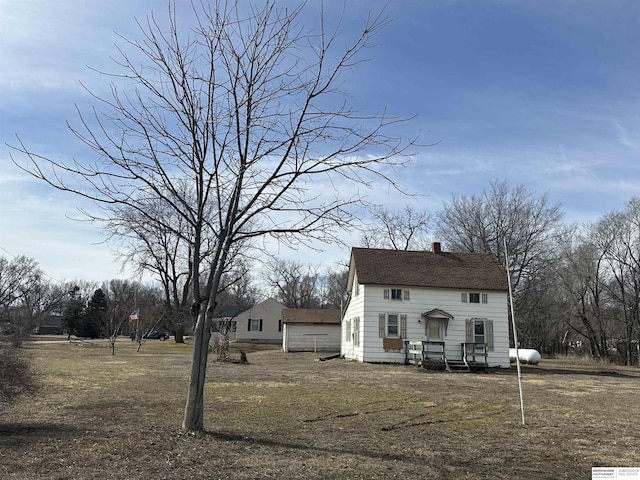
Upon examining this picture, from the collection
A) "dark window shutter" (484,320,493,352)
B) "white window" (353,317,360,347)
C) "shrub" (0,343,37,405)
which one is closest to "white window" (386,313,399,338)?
"white window" (353,317,360,347)

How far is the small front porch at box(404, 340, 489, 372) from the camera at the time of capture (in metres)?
22.7

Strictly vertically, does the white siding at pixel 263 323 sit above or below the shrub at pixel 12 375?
above

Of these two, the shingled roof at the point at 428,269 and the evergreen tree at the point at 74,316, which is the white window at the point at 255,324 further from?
the shingled roof at the point at 428,269

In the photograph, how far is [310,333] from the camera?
40969 millimetres

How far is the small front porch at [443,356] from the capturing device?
22.7 m

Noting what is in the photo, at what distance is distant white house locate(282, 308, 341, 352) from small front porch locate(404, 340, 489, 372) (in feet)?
53.7

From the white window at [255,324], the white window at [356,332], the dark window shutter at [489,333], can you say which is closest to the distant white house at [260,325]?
the white window at [255,324]

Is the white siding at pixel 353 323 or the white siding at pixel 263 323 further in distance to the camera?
the white siding at pixel 263 323

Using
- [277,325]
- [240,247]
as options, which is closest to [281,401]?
[240,247]

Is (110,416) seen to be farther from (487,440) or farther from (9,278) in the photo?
(9,278)

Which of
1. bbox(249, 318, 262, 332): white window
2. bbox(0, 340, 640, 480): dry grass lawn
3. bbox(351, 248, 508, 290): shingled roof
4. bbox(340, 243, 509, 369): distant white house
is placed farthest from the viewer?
bbox(249, 318, 262, 332): white window

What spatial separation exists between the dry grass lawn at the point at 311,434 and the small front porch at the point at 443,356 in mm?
8613

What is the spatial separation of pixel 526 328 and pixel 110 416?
124 feet

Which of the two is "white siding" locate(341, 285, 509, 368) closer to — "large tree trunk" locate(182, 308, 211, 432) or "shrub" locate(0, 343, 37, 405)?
"large tree trunk" locate(182, 308, 211, 432)
